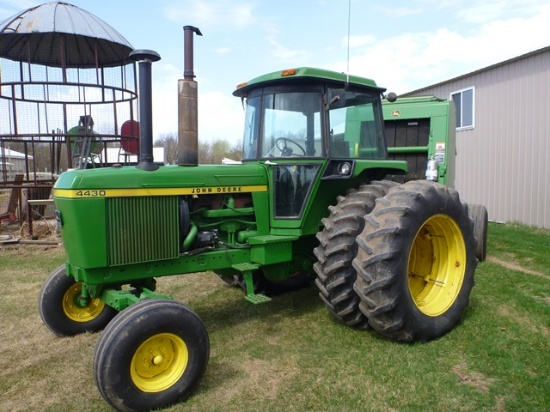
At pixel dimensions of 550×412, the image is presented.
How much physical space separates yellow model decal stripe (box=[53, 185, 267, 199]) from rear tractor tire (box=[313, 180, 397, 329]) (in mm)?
814

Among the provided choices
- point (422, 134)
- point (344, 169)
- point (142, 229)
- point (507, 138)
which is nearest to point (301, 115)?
point (344, 169)

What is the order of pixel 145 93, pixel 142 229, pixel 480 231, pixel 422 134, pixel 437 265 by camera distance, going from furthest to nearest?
1. pixel 422 134
2. pixel 480 231
3. pixel 437 265
4. pixel 142 229
5. pixel 145 93

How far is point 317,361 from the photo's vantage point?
12.2 ft

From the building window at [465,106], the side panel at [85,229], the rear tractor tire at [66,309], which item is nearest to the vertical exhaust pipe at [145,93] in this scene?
the side panel at [85,229]

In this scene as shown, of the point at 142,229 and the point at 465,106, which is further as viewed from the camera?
the point at 465,106

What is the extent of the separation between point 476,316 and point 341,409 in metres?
2.13

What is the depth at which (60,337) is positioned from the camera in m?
4.39

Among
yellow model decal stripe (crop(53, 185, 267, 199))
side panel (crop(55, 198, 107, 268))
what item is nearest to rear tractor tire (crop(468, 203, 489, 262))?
yellow model decal stripe (crop(53, 185, 267, 199))

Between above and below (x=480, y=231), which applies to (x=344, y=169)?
above

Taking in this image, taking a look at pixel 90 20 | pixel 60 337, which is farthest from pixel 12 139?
pixel 60 337

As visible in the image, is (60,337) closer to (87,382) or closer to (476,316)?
(87,382)

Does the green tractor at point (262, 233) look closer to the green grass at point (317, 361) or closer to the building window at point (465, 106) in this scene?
the green grass at point (317, 361)

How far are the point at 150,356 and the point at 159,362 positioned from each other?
7 centimetres

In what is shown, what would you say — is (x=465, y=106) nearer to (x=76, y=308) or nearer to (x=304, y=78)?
(x=304, y=78)
